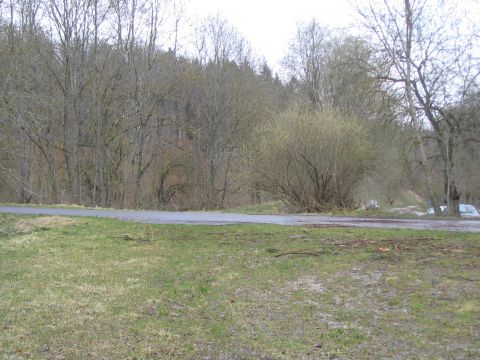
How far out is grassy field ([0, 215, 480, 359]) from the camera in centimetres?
500

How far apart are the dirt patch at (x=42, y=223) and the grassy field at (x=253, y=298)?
3.05 meters

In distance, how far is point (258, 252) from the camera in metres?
9.21

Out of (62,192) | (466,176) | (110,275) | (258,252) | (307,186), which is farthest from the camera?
(62,192)

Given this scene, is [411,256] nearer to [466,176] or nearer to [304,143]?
[304,143]

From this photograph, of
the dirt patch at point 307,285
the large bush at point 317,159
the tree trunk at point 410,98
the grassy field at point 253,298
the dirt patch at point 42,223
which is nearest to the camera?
the grassy field at point 253,298

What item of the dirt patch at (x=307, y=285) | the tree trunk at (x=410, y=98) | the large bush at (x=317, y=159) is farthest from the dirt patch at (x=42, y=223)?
the tree trunk at (x=410, y=98)

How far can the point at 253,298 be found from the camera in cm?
659

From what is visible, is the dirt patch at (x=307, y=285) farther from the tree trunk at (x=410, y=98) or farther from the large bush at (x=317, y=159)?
the tree trunk at (x=410, y=98)

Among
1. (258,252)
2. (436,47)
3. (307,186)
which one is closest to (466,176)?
(436,47)

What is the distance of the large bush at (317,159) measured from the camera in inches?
806

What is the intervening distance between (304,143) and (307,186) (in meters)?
1.77

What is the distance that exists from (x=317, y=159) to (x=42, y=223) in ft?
36.0

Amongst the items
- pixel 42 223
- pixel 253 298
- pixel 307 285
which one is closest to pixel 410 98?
pixel 42 223

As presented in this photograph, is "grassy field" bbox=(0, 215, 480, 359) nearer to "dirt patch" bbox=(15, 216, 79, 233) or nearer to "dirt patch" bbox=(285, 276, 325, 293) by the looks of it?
"dirt patch" bbox=(285, 276, 325, 293)
